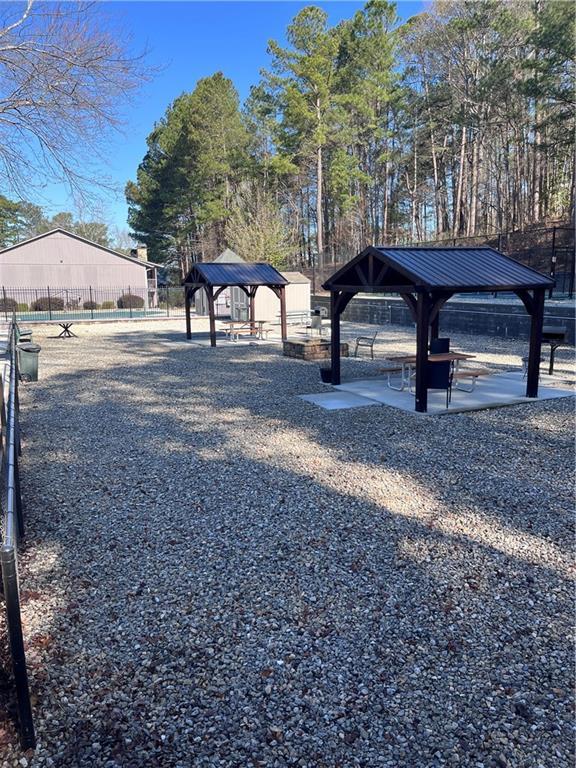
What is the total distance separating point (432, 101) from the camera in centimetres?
3647

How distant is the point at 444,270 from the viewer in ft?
27.9

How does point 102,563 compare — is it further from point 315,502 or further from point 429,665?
point 429,665

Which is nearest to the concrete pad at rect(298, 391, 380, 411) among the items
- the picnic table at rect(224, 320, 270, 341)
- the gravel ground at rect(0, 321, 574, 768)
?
the gravel ground at rect(0, 321, 574, 768)

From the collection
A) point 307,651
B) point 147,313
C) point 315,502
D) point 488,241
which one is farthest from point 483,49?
point 307,651

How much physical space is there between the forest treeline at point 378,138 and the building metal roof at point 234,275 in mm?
13527

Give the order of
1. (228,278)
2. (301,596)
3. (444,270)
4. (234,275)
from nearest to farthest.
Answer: (301,596), (444,270), (228,278), (234,275)

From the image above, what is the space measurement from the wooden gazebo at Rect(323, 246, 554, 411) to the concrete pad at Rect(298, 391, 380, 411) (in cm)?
107

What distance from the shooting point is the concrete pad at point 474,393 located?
8594 mm

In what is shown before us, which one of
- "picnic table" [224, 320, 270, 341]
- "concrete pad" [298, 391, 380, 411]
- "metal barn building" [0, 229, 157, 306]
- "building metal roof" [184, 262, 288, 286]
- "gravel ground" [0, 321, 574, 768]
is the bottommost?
"gravel ground" [0, 321, 574, 768]

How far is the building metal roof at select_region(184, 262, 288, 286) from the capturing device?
56.1ft

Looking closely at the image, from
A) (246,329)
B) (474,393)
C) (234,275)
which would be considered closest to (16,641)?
(474,393)

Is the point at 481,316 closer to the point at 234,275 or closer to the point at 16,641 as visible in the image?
the point at 234,275

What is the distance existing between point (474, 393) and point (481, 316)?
9.32 meters

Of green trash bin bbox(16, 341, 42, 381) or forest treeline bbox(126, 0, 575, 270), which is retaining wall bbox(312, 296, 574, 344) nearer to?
forest treeline bbox(126, 0, 575, 270)
